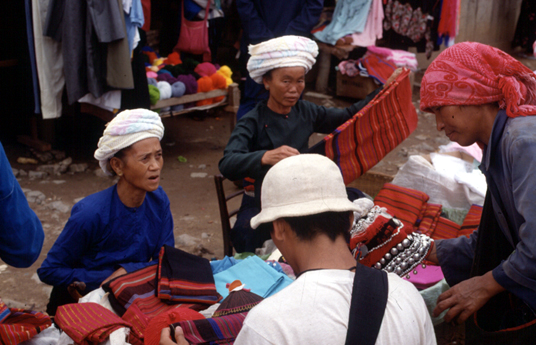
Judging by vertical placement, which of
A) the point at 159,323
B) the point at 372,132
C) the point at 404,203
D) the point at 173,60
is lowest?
the point at 404,203

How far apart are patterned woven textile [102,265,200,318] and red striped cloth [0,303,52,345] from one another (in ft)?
0.95

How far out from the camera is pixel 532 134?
1684 mm

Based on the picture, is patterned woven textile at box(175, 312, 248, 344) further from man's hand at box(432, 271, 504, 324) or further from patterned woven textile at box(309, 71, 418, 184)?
patterned woven textile at box(309, 71, 418, 184)

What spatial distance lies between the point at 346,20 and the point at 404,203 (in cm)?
591

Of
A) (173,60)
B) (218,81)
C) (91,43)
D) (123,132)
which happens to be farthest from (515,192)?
(173,60)

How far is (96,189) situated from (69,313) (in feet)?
12.6

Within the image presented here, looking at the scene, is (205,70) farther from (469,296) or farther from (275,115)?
(469,296)

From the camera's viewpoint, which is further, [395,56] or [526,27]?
[526,27]

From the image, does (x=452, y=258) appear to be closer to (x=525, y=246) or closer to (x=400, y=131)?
(x=525, y=246)

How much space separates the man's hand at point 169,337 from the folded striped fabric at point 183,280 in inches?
23.3

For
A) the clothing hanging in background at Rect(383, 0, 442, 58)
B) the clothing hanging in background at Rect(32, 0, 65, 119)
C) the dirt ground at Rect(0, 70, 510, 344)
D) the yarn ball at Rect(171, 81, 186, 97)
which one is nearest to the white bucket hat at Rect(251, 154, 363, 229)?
the dirt ground at Rect(0, 70, 510, 344)

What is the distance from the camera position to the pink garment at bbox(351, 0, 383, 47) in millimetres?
8633

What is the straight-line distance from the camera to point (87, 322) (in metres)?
1.98

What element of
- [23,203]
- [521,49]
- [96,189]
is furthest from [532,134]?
[521,49]
